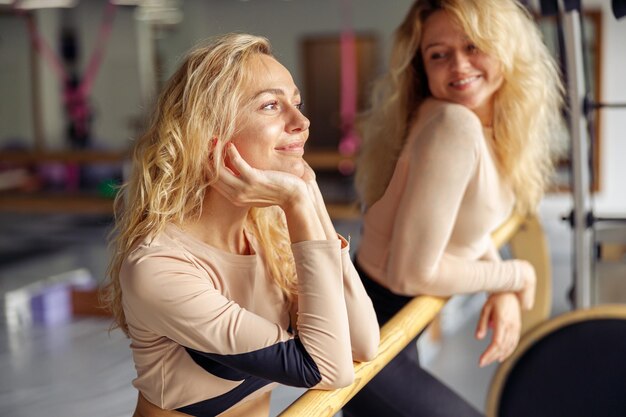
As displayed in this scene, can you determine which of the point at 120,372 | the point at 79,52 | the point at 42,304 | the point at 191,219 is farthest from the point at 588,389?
the point at 79,52

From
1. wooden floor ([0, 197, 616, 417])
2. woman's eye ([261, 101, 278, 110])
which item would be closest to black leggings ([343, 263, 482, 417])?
wooden floor ([0, 197, 616, 417])

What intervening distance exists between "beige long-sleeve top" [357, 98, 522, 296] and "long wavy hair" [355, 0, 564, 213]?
52 millimetres

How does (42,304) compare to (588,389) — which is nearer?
(588,389)

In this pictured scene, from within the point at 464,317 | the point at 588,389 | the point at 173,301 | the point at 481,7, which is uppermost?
the point at 481,7

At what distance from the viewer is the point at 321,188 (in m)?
11.6

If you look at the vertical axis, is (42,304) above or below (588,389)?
below

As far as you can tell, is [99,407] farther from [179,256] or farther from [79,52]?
[79,52]

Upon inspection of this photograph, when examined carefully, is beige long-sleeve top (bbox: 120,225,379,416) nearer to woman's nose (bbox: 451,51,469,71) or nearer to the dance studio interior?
the dance studio interior

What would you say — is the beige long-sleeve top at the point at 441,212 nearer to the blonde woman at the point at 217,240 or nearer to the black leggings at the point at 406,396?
Result: the black leggings at the point at 406,396

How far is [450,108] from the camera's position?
5.25 ft

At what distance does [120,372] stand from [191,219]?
3.12 m

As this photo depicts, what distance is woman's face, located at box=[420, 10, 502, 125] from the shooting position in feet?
5.44

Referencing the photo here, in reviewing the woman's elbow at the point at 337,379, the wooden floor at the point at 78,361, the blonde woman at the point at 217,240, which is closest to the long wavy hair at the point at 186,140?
the blonde woman at the point at 217,240

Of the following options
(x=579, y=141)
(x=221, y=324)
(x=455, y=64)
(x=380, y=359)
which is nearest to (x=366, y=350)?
(x=380, y=359)
